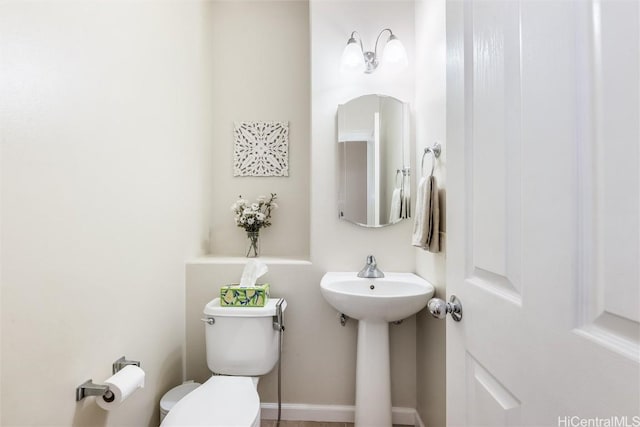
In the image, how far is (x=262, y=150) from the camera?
2350mm

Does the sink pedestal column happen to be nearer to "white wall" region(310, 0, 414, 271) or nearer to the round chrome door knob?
"white wall" region(310, 0, 414, 271)

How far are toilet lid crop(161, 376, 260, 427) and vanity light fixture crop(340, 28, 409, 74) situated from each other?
1765mm

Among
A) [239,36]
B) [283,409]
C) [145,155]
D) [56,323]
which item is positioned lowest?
[283,409]

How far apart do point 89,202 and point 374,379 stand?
1.52 m

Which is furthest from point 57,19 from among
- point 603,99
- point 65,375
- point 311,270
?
point 311,270

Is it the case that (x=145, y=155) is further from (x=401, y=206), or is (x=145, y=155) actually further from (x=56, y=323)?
(x=401, y=206)

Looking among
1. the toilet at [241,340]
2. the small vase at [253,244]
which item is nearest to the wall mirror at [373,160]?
Result: the small vase at [253,244]

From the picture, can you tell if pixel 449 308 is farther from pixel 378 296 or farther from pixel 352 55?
pixel 352 55

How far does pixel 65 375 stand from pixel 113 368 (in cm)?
24

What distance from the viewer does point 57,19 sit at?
1.02 meters

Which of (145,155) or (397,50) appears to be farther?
(397,50)

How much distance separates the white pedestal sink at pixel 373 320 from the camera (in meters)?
1.60

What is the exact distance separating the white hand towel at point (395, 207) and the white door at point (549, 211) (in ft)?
3.79

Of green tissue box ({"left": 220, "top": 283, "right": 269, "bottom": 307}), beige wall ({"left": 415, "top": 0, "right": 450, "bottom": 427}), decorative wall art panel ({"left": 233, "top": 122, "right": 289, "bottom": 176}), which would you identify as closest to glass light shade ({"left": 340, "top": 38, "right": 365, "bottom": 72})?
beige wall ({"left": 415, "top": 0, "right": 450, "bottom": 427})
